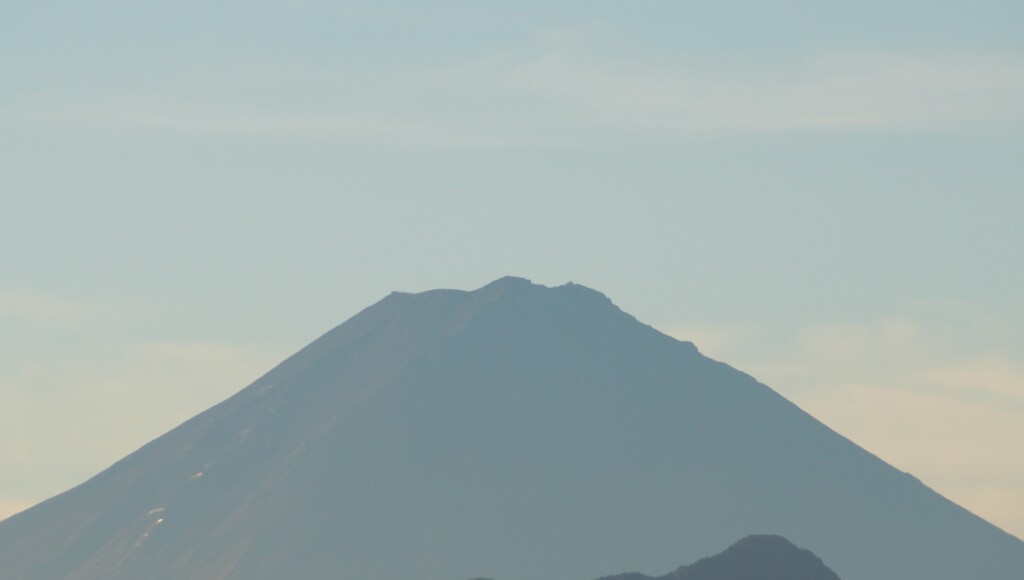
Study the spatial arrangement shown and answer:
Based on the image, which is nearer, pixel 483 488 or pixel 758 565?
pixel 758 565

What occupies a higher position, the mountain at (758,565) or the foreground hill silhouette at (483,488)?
the foreground hill silhouette at (483,488)

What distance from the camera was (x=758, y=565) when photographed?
191 feet

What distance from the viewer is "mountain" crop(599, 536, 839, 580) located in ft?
189

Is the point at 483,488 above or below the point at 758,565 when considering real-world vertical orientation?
above

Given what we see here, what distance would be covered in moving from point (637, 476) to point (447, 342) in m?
25.4

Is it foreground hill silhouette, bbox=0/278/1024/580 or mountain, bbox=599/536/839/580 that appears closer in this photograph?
mountain, bbox=599/536/839/580

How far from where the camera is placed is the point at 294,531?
17125cm

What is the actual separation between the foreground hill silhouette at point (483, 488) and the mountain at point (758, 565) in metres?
106

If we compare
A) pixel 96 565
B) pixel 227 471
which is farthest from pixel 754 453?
pixel 96 565

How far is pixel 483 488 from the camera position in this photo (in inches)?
7101

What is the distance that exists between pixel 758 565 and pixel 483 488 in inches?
4850

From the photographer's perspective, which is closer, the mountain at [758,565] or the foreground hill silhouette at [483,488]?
the mountain at [758,565]

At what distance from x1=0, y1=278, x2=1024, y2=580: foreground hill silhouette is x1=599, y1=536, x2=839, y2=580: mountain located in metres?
106

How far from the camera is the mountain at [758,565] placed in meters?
57.5
